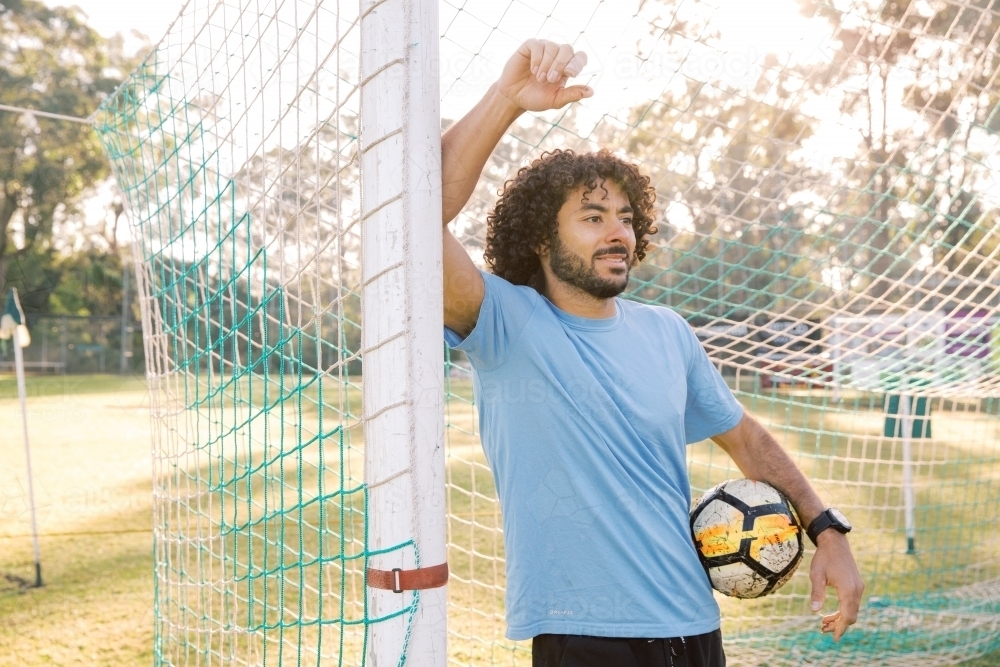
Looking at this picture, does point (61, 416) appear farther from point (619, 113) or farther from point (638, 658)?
point (638, 658)

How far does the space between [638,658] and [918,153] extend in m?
2.58

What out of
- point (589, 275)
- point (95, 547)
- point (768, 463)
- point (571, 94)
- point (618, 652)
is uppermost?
point (571, 94)

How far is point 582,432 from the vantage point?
6.12 feet

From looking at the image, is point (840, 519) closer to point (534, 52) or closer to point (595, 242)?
point (595, 242)

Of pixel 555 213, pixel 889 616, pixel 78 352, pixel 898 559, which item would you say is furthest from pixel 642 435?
pixel 78 352

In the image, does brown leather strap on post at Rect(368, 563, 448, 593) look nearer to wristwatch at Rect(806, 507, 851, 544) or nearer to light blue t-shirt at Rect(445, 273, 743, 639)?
light blue t-shirt at Rect(445, 273, 743, 639)

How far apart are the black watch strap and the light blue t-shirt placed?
35 centimetres

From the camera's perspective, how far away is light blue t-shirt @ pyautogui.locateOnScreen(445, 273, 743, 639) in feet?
5.97

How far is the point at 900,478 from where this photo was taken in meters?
9.59

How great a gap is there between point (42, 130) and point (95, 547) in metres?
27.3

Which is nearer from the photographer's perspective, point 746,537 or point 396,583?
point 396,583

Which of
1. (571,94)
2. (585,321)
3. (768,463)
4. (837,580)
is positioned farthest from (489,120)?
(837,580)

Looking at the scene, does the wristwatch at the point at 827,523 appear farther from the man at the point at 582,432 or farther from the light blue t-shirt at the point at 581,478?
the light blue t-shirt at the point at 581,478

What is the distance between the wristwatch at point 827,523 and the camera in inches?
81.5
